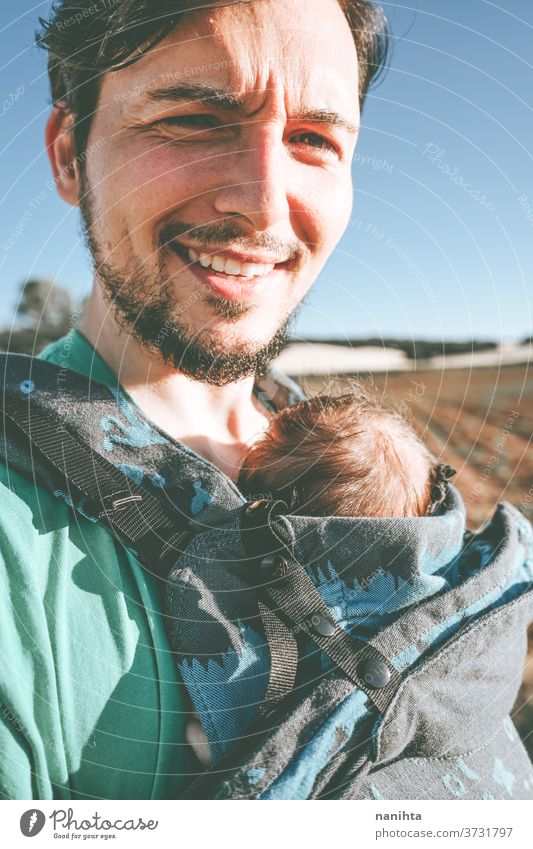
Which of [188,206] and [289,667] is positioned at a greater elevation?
[188,206]

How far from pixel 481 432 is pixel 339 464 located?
1825 millimetres

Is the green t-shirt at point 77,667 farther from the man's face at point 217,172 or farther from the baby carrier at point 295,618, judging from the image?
the man's face at point 217,172

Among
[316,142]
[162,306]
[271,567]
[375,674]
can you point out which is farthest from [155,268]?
[375,674]

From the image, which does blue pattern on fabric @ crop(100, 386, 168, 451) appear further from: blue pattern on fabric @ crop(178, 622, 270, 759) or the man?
blue pattern on fabric @ crop(178, 622, 270, 759)

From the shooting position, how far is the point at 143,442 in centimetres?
70

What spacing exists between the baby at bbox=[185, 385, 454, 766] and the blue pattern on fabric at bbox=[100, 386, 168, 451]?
0.14 meters

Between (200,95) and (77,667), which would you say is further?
(200,95)

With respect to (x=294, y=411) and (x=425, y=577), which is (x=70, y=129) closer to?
(x=294, y=411)

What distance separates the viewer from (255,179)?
2.34 ft

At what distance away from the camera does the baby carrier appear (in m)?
0.60

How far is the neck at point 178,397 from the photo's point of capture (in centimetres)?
77

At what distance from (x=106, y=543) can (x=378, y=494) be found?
13.2 inches
